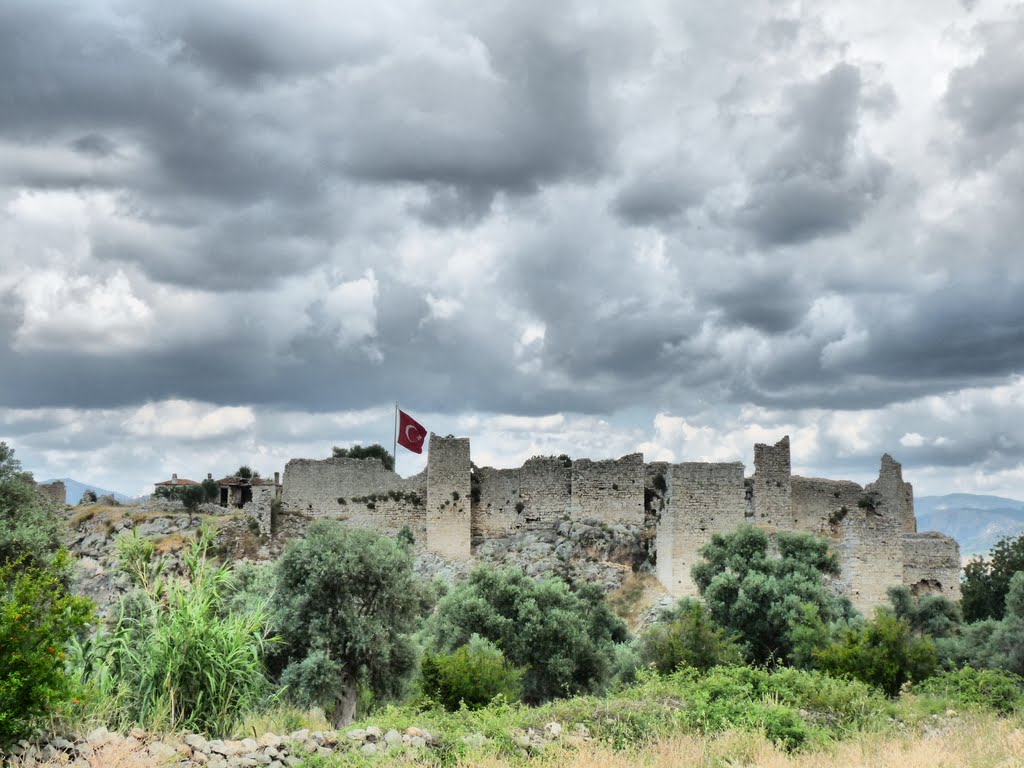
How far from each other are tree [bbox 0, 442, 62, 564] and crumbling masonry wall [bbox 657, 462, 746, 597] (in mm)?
21310

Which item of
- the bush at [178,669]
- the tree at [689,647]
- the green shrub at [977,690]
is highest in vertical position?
the bush at [178,669]

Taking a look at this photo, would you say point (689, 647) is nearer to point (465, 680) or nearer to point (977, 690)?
point (977, 690)

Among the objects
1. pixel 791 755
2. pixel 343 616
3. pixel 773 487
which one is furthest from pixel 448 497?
pixel 791 755

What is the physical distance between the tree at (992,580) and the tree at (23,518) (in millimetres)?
30540

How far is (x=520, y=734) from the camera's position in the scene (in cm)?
1299

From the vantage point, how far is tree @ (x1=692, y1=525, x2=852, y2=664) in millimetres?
25969

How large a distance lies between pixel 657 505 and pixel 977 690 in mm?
20862

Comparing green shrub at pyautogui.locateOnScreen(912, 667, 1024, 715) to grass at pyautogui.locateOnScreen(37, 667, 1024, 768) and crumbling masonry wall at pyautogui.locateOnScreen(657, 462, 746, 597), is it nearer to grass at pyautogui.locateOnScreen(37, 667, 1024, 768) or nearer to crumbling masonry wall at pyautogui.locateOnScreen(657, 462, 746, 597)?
grass at pyautogui.locateOnScreen(37, 667, 1024, 768)

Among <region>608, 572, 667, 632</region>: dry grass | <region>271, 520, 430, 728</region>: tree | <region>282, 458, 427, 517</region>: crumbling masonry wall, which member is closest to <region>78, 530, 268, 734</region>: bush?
<region>271, 520, 430, 728</region>: tree

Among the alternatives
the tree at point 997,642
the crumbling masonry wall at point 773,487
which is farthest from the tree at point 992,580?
the crumbling masonry wall at point 773,487

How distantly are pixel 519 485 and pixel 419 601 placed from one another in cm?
1919

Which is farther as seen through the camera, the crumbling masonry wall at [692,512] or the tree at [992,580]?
the crumbling masonry wall at [692,512]

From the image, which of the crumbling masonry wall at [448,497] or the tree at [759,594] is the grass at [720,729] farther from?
the crumbling masonry wall at [448,497]

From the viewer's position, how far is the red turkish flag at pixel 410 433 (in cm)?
4381
